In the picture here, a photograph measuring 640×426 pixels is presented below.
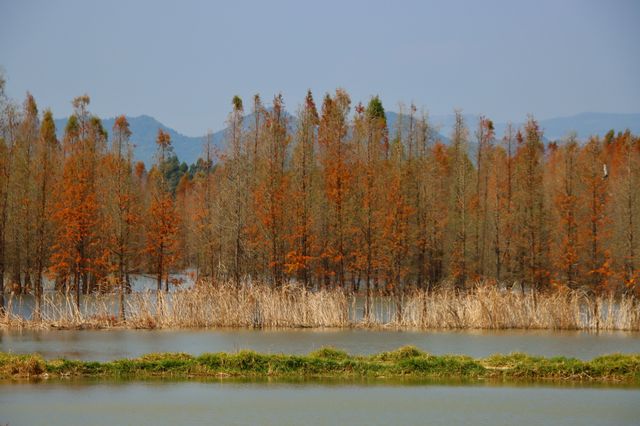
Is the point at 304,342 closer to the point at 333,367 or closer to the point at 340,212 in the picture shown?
the point at 333,367

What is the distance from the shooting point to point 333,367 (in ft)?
69.3

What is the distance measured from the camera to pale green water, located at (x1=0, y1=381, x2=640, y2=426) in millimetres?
15977

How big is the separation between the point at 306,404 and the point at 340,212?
1356 inches

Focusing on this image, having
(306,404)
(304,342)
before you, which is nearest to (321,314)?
(304,342)

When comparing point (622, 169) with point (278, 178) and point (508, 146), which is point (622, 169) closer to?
point (508, 146)

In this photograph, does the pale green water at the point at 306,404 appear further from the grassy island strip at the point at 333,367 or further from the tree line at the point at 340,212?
the tree line at the point at 340,212

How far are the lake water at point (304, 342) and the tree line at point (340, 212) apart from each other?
1583 cm

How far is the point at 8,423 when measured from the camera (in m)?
15.1

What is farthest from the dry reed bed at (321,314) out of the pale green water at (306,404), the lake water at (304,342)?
the pale green water at (306,404)

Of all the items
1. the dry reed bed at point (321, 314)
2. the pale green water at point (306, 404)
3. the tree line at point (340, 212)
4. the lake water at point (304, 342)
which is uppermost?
the tree line at point (340, 212)

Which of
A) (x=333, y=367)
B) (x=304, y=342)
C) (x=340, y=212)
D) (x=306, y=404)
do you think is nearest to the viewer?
(x=306, y=404)

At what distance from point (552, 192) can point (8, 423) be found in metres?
54.4

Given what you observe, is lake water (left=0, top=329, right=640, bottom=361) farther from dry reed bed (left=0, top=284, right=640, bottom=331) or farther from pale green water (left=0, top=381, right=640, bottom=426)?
pale green water (left=0, top=381, right=640, bottom=426)

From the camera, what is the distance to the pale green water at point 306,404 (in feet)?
52.4
